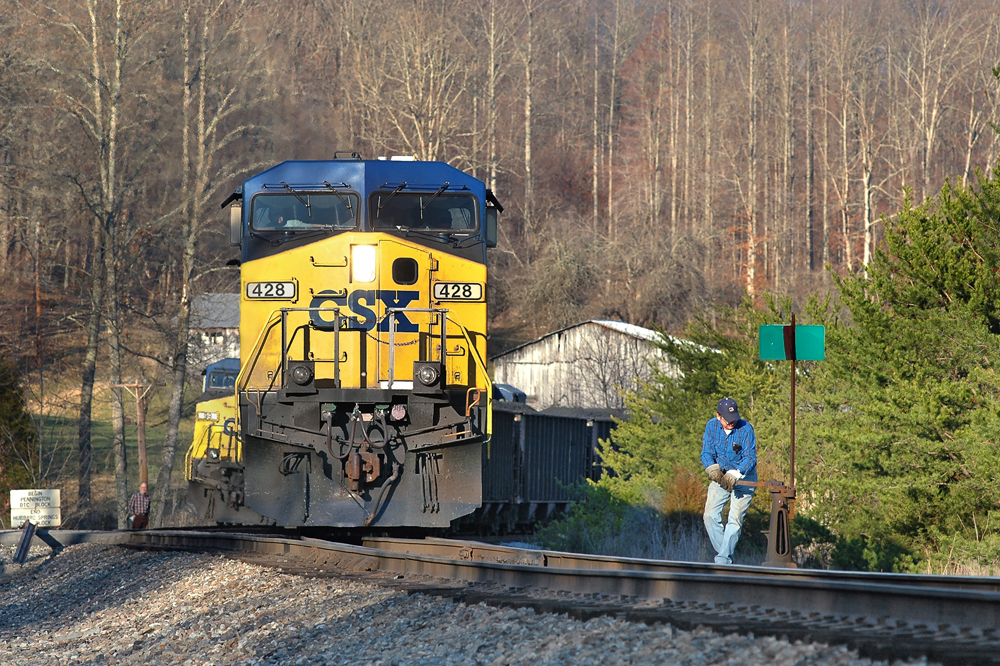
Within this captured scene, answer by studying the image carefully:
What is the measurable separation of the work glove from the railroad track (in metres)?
1.54

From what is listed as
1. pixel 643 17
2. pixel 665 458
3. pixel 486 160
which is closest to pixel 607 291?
pixel 486 160

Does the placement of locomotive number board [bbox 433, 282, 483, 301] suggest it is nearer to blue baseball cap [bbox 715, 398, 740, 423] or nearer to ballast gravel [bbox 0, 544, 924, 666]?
blue baseball cap [bbox 715, 398, 740, 423]

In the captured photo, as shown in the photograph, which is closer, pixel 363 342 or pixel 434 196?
pixel 363 342

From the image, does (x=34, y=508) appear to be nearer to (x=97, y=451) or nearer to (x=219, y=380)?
(x=219, y=380)

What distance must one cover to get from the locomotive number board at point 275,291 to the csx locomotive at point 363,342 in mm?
15

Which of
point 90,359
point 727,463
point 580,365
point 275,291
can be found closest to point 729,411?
point 727,463

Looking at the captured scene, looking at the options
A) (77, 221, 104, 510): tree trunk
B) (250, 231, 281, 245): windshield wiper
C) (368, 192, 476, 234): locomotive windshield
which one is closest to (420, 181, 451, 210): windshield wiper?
(368, 192, 476, 234): locomotive windshield

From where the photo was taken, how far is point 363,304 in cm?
1048

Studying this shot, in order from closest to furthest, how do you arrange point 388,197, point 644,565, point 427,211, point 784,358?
point 644,565
point 784,358
point 388,197
point 427,211

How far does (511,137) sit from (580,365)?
21.1 meters

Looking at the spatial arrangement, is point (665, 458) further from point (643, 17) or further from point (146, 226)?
point (643, 17)

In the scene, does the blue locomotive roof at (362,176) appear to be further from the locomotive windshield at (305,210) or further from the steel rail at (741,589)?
the steel rail at (741,589)

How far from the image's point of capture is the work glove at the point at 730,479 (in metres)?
8.23

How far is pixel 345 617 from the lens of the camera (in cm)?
578
